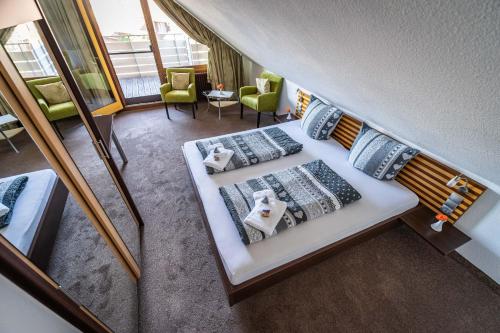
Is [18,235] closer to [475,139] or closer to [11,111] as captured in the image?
[11,111]

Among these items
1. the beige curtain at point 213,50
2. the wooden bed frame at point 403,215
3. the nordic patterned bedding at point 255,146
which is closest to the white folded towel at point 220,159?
the nordic patterned bedding at point 255,146

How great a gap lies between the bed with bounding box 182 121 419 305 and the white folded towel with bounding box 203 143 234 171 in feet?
0.32

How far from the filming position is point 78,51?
3.37 m

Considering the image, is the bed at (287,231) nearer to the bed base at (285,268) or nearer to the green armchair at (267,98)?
the bed base at (285,268)

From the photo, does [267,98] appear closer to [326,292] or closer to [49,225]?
[326,292]

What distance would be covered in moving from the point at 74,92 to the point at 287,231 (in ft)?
5.57

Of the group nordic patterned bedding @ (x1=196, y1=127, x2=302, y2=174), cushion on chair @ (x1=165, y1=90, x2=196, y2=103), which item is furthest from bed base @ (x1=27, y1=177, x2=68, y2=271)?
cushion on chair @ (x1=165, y1=90, x2=196, y2=103)

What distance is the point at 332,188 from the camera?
1895 mm

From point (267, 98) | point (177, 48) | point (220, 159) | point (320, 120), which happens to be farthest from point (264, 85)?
point (177, 48)

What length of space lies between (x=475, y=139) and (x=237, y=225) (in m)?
1.37

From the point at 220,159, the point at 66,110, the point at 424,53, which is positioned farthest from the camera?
the point at 220,159

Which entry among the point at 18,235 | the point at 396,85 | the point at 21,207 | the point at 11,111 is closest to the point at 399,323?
the point at 396,85

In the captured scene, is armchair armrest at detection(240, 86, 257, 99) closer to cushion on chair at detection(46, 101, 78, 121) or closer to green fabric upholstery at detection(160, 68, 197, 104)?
green fabric upholstery at detection(160, 68, 197, 104)

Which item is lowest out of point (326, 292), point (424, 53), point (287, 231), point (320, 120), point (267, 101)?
point (326, 292)
